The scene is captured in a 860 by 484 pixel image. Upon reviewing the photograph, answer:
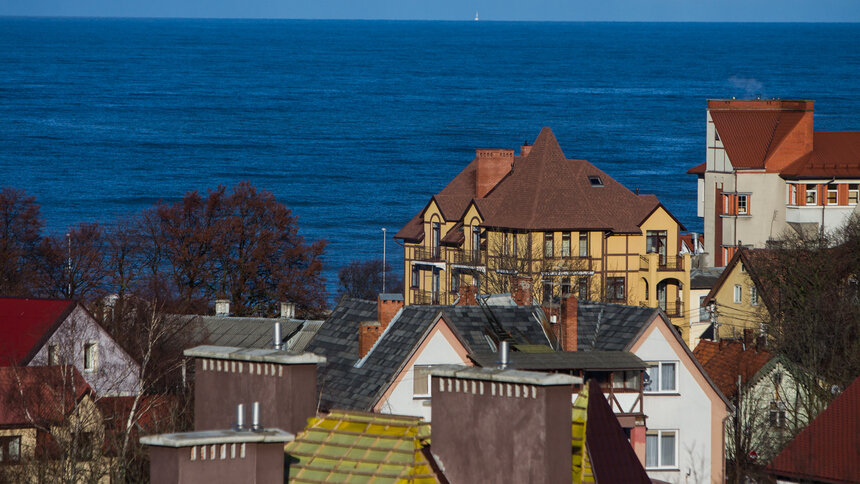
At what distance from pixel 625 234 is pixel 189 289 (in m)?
18.9

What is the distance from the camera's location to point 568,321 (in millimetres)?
37688

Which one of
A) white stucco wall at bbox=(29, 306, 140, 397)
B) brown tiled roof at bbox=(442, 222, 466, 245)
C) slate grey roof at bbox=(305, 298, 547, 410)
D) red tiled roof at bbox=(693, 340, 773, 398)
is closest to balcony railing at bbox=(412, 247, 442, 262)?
brown tiled roof at bbox=(442, 222, 466, 245)

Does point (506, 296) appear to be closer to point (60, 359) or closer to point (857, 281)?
point (60, 359)

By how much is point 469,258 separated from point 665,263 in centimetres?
822

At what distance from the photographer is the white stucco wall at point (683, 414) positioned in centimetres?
3734

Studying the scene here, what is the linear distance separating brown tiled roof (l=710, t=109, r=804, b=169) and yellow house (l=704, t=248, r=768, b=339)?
1634cm

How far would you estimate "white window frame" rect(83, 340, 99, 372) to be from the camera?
147ft

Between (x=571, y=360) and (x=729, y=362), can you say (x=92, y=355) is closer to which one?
(x=571, y=360)

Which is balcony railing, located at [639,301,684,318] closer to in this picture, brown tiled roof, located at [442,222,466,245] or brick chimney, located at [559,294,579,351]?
brown tiled roof, located at [442,222,466,245]

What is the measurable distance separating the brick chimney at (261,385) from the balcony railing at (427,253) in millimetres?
58901

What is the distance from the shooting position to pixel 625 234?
73.2 meters

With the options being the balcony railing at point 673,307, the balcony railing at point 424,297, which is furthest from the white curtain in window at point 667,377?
the balcony railing at point 424,297

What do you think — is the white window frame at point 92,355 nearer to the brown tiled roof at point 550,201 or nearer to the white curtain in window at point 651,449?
the white curtain in window at point 651,449

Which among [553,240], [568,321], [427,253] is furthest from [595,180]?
[568,321]
